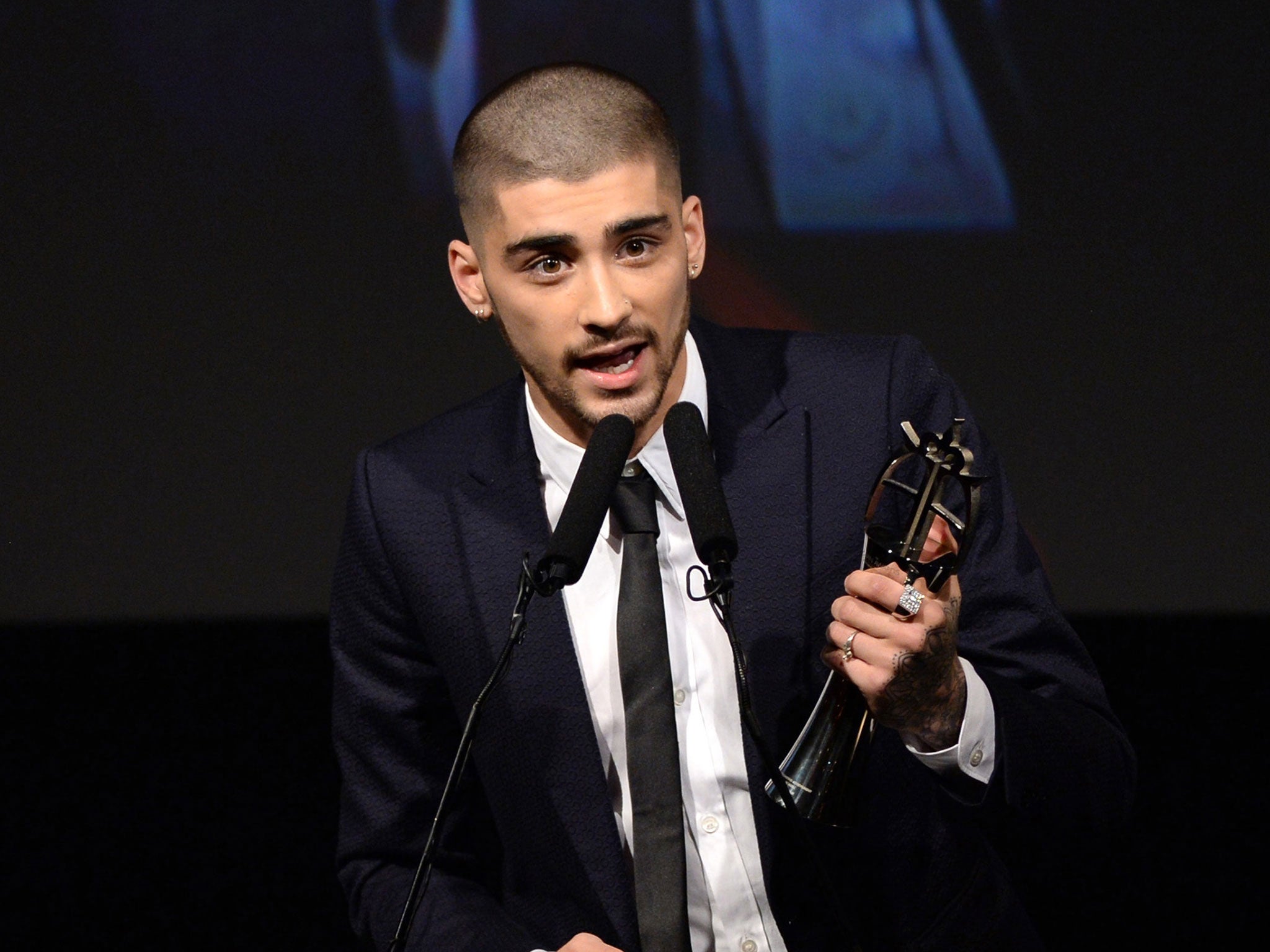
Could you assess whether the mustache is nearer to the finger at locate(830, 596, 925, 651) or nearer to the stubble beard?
the stubble beard

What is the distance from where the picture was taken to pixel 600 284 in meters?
1.63

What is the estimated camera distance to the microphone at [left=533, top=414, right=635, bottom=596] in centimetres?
120

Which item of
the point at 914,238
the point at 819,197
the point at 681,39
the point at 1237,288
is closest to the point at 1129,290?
the point at 1237,288

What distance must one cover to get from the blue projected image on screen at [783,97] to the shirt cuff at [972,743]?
1.68 m

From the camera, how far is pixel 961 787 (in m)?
1.51

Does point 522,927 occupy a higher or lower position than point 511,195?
lower

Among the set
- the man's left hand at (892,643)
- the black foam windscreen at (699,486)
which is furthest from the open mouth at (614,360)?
the man's left hand at (892,643)

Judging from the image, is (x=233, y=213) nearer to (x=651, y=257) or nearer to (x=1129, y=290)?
(x=651, y=257)

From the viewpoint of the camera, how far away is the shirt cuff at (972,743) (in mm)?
1474

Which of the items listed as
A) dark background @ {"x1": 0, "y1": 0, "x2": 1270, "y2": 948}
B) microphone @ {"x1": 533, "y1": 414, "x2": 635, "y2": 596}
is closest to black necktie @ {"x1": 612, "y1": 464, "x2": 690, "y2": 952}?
microphone @ {"x1": 533, "y1": 414, "x2": 635, "y2": 596}

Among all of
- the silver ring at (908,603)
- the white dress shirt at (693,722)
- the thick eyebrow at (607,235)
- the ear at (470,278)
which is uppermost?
the thick eyebrow at (607,235)

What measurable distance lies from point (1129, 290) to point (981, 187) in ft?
1.26

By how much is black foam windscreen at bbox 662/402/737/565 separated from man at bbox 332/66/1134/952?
0.35m

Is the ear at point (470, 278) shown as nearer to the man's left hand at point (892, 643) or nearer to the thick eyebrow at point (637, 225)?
the thick eyebrow at point (637, 225)
